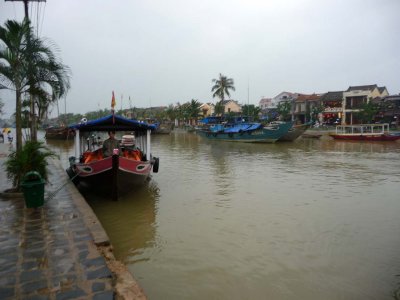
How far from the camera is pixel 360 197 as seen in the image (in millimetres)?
10297

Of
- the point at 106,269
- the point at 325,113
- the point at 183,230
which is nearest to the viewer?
the point at 106,269

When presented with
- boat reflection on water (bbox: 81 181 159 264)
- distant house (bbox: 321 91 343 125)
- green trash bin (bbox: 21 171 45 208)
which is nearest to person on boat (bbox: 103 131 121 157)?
boat reflection on water (bbox: 81 181 159 264)

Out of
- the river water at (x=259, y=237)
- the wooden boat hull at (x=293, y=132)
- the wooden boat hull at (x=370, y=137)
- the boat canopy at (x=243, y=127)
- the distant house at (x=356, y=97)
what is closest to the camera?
the river water at (x=259, y=237)

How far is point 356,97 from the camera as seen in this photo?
1898 inches

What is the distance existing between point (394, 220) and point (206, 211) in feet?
15.2

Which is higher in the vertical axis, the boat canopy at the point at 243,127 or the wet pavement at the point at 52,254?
the boat canopy at the point at 243,127

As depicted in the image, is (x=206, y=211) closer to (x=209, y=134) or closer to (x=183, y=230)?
(x=183, y=230)

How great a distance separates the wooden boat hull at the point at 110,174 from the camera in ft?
30.2

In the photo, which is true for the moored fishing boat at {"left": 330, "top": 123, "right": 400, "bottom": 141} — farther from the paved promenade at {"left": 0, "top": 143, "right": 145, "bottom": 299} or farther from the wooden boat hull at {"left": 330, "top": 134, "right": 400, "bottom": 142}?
the paved promenade at {"left": 0, "top": 143, "right": 145, "bottom": 299}

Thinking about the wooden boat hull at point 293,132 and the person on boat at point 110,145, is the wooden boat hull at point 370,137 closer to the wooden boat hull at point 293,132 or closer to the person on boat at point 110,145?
the wooden boat hull at point 293,132

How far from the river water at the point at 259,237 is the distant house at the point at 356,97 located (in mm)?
39236

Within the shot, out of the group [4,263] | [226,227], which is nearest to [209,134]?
[226,227]

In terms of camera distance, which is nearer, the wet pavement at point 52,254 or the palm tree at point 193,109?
the wet pavement at point 52,254

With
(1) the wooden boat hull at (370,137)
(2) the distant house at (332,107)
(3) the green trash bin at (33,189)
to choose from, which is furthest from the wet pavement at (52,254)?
(2) the distant house at (332,107)
